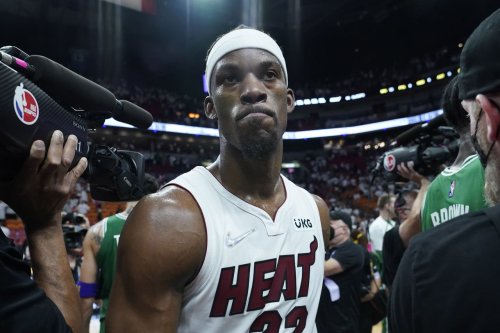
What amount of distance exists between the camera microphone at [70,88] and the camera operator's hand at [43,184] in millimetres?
134

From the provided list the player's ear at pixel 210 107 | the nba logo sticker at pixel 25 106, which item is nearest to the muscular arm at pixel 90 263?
the player's ear at pixel 210 107

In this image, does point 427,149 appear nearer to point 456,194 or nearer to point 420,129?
point 420,129

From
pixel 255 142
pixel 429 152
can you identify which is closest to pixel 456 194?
pixel 429 152

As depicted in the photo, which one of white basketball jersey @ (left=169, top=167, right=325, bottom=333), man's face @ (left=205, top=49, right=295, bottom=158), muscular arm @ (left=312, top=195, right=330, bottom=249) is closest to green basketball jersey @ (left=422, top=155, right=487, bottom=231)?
muscular arm @ (left=312, top=195, right=330, bottom=249)

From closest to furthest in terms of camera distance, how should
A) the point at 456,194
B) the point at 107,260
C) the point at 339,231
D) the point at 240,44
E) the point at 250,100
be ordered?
1. the point at 250,100
2. the point at 240,44
3. the point at 456,194
4. the point at 107,260
5. the point at 339,231

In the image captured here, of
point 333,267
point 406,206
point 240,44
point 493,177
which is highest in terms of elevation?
point 240,44

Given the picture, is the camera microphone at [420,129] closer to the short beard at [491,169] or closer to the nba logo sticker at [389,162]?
the nba logo sticker at [389,162]

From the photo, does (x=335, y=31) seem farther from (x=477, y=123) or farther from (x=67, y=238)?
(x=477, y=123)

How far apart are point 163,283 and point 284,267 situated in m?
0.49

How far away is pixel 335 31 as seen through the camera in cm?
2391

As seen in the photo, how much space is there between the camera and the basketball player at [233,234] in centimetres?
142

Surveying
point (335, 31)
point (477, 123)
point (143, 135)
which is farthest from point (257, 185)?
point (335, 31)

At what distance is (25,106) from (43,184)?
23 cm

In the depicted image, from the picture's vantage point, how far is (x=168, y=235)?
145 cm
